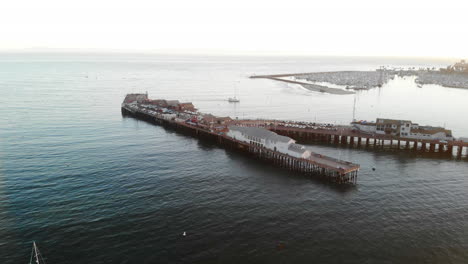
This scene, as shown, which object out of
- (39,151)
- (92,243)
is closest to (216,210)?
(92,243)

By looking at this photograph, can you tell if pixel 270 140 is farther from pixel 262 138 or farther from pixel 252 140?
pixel 252 140

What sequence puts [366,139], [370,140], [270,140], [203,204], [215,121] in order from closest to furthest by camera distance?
[203,204], [270,140], [366,139], [370,140], [215,121]

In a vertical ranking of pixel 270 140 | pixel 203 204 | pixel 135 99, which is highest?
pixel 135 99

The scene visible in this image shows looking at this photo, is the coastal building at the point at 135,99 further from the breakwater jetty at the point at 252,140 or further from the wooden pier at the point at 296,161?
the wooden pier at the point at 296,161

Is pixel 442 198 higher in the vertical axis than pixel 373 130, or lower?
lower

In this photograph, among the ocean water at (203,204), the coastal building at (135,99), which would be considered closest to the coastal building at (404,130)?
the ocean water at (203,204)

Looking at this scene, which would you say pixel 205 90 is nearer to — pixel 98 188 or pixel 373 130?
pixel 373 130

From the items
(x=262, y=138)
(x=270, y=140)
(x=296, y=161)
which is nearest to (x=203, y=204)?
(x=296, y=161)
